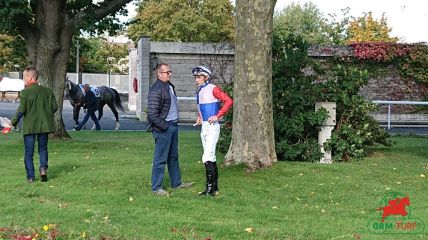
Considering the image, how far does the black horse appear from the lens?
2072cm

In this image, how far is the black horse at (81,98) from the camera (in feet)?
68.0

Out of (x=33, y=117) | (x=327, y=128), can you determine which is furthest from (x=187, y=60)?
(x=33, y=117)

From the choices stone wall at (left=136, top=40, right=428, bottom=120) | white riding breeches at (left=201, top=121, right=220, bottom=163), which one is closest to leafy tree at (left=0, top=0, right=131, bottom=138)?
white riding breeches at (left=201, top=121, right=220, bottom=163)

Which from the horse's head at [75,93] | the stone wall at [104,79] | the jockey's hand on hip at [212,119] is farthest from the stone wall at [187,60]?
the stone wall at [104,79]

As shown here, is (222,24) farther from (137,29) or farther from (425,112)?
(425,112)

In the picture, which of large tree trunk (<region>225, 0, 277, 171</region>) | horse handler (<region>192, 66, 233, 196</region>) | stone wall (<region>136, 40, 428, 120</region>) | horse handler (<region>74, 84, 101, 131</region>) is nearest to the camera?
horse handler (<region>192, 66, 233, 196</region>)

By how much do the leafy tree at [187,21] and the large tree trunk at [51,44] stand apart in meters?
36.0

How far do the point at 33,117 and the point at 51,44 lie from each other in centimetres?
611

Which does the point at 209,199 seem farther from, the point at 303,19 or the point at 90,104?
the point at 303,19

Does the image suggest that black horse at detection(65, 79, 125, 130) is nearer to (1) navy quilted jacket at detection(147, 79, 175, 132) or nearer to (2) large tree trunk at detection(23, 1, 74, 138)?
(2) large tree trunk at detection(23, 1, 74, 138)

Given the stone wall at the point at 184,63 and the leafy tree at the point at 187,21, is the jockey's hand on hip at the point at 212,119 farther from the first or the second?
the leafy tree at the point at 187,21

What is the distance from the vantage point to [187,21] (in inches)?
2061

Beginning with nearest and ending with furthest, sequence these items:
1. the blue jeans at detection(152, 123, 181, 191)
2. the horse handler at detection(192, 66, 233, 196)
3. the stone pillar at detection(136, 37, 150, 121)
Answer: the horse handler at detection(192, 66, 233, 196), the blue jeans at detection(152, 123, 181, 191), the stone pillar at detection(136, 37, 150, 121)

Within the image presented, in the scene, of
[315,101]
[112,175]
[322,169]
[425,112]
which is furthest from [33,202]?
[425,112]
